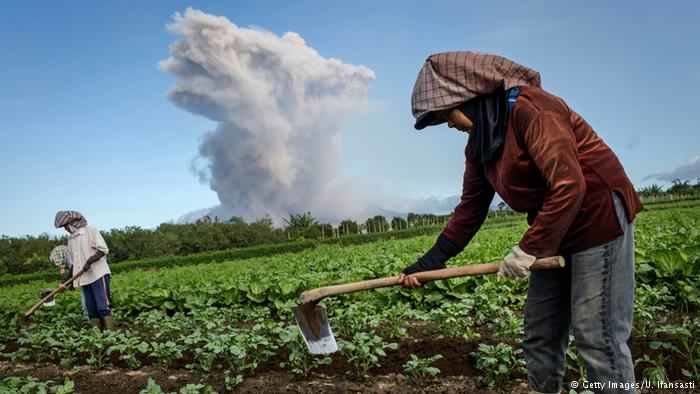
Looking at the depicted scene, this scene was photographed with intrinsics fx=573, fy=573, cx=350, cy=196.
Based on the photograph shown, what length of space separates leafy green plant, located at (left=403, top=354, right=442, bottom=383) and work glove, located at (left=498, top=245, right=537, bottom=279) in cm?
131

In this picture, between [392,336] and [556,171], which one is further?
[392,336]

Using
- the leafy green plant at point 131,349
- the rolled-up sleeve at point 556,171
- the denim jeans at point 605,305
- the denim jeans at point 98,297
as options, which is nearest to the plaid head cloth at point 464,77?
the rolled-up sleeve at point 556,171

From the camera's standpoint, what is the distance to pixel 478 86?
225 cm

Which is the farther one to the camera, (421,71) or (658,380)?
(658,380)

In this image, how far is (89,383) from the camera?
426 cm

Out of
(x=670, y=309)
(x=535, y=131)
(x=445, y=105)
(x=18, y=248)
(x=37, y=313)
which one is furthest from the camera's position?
(x=18, y=248)

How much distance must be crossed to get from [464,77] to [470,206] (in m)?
0.80

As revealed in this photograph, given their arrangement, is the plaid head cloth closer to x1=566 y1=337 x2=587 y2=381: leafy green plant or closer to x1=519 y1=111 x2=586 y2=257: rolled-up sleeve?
x1=519 y1=111 x2=586 y2=257: rolled-up sleeve

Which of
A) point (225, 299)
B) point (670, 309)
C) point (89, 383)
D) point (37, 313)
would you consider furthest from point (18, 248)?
point (670, 309)

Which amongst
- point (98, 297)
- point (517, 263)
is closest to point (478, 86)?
point (517, 263)

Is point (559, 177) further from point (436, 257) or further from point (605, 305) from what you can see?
point (436, 257)

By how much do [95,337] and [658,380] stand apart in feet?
14.9

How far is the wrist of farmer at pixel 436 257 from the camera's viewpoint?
9.31 feet

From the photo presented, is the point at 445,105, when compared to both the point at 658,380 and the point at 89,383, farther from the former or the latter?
the point at 89,383
